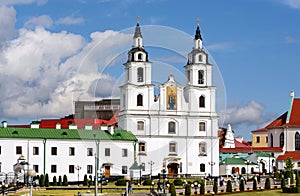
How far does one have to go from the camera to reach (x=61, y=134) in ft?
254

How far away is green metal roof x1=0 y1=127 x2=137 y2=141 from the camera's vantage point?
7544cm

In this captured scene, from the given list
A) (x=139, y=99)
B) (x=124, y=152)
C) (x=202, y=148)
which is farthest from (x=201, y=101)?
(x=124, y=152)

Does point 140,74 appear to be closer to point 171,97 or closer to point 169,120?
point 171,97

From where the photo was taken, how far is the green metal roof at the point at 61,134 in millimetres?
75438

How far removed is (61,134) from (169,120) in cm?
1489

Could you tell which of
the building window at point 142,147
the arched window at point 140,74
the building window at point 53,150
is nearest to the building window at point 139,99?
the arched window at point 140,74

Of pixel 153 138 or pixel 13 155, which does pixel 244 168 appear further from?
pixel 13 155

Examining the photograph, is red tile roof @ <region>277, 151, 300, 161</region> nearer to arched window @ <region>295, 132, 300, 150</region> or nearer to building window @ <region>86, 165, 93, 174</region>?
arched window @ <region>295, 132, 300, 150</region>

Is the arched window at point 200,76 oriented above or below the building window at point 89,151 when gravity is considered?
above

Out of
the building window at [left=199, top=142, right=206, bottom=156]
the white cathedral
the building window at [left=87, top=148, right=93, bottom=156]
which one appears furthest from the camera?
the building window at [left=199, top=142, right=206, bottom=156]

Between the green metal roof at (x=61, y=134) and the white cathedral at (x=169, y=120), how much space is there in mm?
3898

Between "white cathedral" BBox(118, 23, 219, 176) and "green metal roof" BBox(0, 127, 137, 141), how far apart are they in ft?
12.8

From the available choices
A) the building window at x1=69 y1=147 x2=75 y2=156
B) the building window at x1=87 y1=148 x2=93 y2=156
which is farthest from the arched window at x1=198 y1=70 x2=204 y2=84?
the building window at x1=69 y1=147 x2=75 y2=156

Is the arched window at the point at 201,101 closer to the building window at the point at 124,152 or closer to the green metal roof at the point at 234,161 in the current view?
the green metal roof at the point at 234,161
